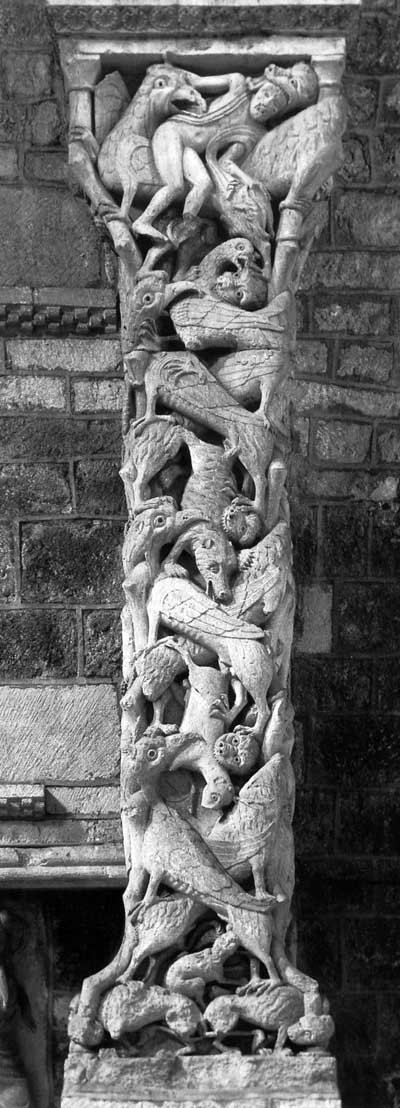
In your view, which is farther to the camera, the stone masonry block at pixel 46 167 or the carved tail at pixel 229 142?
the stone masonry block at pixel 46 167

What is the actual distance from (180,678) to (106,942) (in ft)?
4.03

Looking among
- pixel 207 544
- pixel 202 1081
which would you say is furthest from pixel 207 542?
pixel 202 1081

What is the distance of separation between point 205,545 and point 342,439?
1.46 metres

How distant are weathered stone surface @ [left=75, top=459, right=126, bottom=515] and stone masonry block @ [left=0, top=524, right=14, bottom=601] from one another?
0.22 metres

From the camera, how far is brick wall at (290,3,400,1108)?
645 cm

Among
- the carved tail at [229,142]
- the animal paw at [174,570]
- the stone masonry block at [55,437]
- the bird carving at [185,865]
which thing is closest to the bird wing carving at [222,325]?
the carved tail at [229,142]

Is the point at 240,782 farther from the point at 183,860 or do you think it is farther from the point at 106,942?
the point at 106,942

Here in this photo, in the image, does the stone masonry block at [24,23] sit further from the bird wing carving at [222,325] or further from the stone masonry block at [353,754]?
the stone masonry block at [353,754]

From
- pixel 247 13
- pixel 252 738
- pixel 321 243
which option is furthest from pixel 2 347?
pixel 252 738

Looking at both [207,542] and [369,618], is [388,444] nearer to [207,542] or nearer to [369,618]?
[369,618]

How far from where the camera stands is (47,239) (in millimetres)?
Result: 6844

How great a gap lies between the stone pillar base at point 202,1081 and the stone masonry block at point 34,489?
198 centimetres

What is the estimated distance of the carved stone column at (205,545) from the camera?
512 centimetres

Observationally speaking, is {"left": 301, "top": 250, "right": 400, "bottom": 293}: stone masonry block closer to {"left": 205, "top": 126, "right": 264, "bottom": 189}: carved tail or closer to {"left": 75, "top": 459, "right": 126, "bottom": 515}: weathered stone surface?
{"left": 75, "top": 459, "right": 126, "bottom": 515}: weathered stone surface
